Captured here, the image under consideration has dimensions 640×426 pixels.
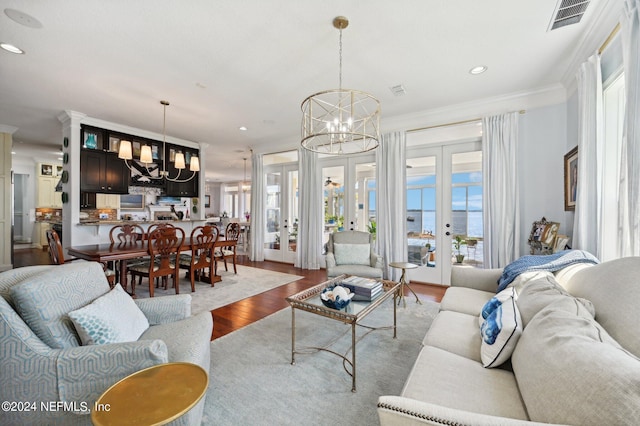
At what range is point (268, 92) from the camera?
3.85 m

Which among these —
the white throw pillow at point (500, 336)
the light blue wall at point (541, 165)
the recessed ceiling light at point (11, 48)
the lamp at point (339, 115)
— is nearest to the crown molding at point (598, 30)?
the light blue wall at point (541, 165)

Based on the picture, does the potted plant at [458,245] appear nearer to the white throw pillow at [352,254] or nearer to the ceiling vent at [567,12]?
the white throw pillow at [352,254]

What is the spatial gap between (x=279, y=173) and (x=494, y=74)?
4534 millimetres

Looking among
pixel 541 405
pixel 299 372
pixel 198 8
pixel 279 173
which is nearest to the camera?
pixel 541 405

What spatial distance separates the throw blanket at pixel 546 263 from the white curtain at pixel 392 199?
2.13 metres

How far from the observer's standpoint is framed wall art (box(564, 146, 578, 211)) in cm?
310

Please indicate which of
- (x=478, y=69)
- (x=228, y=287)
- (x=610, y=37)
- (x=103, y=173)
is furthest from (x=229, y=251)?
(x=610, y=37)

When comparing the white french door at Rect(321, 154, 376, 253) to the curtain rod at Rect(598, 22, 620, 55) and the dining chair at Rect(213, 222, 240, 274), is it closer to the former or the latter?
the dining chair at Rect(213, 222, 240, 274)

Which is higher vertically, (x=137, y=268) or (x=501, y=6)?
(x=501, y=6)

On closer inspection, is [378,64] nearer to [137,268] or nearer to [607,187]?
[607,187]

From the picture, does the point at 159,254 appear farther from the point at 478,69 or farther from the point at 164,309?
the point at 478,69

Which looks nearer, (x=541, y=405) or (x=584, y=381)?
(x=584, y=381)

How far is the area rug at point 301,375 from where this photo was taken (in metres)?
1.66

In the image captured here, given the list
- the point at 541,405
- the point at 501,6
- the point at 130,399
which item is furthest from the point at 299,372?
the point at 501,6
